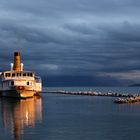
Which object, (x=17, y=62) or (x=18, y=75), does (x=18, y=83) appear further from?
(x=17, y=62)

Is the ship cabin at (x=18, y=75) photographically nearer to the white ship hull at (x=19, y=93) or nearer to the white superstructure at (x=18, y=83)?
the white superstructure at (x=18, y=83)

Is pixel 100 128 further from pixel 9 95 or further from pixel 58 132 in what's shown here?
pixel 9 95

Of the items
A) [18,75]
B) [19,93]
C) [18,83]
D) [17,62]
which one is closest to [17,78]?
[18,75]

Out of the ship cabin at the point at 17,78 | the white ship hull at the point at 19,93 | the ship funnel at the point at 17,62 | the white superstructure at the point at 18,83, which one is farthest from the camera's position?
the ship funnel at the point at 17,62

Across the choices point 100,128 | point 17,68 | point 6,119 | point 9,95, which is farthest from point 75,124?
point 17,68

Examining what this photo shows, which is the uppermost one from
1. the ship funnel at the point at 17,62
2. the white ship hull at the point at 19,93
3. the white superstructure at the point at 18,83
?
the ship funnel at the point at 17,62

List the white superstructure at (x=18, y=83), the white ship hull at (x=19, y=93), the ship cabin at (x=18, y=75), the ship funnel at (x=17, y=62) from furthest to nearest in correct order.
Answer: the ship funnel at (x=17, y=62), the ship cabin at (x=18, y=75), the white superstructure at (x=18, y=83), the white ship hull at (x=19, y=93)

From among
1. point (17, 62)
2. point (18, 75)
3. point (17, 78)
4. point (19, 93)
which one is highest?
point (17, 62)

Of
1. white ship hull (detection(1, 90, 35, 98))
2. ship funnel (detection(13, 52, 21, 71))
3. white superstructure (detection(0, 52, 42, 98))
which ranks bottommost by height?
white ship hull (detection(1, 90, 35, 98))

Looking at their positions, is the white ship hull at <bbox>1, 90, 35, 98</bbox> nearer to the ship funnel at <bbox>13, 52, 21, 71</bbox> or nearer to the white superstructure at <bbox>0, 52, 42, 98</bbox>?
the white superstructure at <bbox>0, 52, 42, 98</bbox>

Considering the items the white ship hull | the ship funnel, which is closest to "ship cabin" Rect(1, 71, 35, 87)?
the white ship hull

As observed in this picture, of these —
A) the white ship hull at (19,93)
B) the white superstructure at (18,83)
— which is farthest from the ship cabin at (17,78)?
the white ship hull at (19,93)

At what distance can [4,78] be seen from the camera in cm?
11169

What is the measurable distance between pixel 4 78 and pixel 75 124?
202 ft
